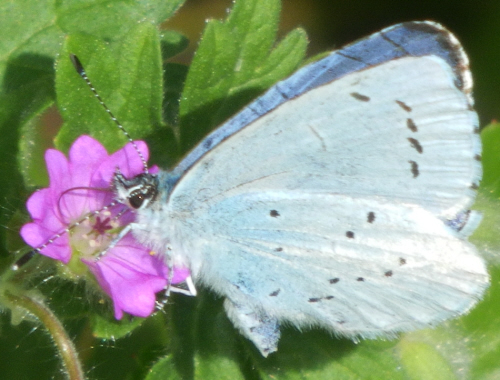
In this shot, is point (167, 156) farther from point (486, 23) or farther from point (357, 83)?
point (486, 23)

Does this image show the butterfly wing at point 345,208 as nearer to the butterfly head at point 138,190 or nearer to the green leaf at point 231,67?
the butterfly head at point 138,190

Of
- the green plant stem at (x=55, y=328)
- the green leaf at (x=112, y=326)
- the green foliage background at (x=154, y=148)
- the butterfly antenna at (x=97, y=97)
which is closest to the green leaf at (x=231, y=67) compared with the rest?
the green foliage background at (x=154, y=148)

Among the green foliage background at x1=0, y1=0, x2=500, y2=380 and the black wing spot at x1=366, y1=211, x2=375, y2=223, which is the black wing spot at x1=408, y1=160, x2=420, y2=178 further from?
the green foliage background at x1=0, y1=0, x2=500, y2=380

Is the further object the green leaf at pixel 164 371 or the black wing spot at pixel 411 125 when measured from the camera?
the green leaf at pixel 164 371

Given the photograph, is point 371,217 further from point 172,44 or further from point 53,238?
point 172,44

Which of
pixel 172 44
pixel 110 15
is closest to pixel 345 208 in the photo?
pixel 172 44

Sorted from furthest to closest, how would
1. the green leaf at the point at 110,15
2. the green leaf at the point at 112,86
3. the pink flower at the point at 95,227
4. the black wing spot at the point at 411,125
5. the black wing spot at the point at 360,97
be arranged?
the green leaf at the point at 110,15, the green leaf at the point at 112,86, the pink flower at the point at 95,227, the black wing spot at the point at 411,125, the black wing spot at the point at 360,97
